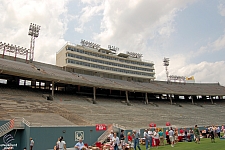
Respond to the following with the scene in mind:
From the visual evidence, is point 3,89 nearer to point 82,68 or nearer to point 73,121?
point 73,121

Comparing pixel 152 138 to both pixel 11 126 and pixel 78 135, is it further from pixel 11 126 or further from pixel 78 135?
pixel 11 126

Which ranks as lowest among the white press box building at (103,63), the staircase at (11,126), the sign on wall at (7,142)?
the sign on wall at (7,142)

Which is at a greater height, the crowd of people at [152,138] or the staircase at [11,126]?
the staircase at [11,126]

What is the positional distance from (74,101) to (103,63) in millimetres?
23664

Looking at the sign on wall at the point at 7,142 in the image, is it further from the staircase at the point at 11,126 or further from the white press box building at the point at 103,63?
the white press box building at the point at 103,63

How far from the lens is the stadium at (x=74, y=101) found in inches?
702

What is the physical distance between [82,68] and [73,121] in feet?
91.4

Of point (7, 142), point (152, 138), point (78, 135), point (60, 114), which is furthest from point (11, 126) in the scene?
point (152, 138)

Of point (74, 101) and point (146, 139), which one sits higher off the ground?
point (74, 101)

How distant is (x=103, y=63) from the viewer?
5528 centimetres

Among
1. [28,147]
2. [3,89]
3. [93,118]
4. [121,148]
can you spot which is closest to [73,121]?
[93,118]

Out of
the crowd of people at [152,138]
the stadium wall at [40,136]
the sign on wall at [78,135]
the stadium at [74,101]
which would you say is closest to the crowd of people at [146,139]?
the crowd of people at [152,138]

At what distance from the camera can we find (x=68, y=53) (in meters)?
48.8

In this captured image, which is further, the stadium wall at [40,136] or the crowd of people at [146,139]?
the stadium wall at [40,136]
